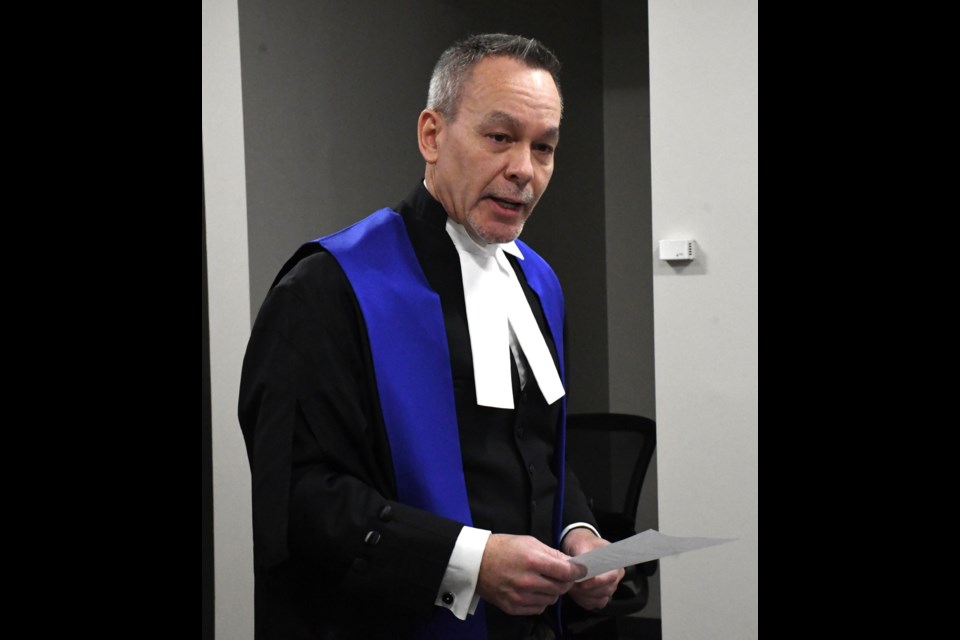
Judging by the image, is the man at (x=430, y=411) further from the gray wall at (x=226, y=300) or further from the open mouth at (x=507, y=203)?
the gray wall at (x=226, y=300)

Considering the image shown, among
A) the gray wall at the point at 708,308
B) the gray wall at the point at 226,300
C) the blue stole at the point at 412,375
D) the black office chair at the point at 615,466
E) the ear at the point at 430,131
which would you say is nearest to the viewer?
the blue stole at the point at 412,375

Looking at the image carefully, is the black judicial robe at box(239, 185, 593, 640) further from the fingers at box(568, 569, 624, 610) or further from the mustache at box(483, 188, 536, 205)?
the mustache at box(483, 188, 536, 205)

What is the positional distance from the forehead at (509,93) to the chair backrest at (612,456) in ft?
6.85

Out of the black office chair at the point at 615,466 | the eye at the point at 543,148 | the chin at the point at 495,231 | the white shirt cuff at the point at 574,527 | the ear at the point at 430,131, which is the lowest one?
the black office chair at the point at 615,466

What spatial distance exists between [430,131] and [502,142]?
157 mm

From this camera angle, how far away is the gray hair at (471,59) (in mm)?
1614

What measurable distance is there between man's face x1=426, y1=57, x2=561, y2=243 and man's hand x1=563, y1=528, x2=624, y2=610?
567mm

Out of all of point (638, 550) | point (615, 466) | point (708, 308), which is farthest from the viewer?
point (615, 466)

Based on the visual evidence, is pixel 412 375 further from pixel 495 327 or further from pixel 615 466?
pixel 615 466

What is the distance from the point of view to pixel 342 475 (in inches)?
57.3

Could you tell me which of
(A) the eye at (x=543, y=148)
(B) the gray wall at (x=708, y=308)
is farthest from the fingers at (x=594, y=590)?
(B) the gray wall at (x=708, y=308)

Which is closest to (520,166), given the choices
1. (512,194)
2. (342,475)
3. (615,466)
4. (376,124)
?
(512,194)
